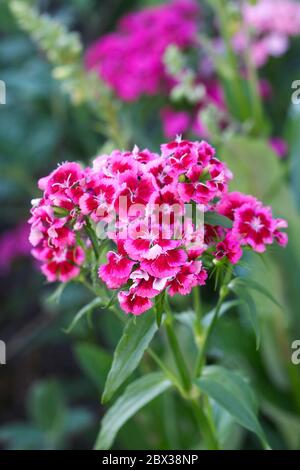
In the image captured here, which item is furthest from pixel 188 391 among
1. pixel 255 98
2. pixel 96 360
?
pixel 255 98

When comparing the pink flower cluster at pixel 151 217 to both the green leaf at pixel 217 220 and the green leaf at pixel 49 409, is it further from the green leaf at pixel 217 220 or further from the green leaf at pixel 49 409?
the green leaf at pixel 49 409

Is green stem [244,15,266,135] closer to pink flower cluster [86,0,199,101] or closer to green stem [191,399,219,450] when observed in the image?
pink flower cluster [86,0,199,101]

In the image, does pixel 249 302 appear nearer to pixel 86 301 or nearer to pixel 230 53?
pixel 230 53

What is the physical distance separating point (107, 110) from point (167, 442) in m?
0.59

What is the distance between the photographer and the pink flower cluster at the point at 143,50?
159cm

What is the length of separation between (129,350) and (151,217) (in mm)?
132

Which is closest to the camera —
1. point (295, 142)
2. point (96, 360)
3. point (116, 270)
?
point (116, 270)

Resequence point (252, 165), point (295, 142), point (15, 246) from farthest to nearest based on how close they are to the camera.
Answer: point (15, 246), point (295, 142), point (252, 165)

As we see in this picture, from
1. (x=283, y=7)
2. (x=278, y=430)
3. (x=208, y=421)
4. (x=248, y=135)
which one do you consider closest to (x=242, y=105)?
(x=248, y=135)

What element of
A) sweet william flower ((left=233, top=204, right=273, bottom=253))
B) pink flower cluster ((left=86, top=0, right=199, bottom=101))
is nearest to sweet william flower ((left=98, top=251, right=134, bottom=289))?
sweet william flower ((left=233, top=204, right=273, bottom=253))

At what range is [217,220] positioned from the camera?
0.69m

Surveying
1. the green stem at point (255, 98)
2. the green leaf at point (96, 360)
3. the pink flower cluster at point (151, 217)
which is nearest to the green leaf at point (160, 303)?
the pink flower cluster at point (151, 217)

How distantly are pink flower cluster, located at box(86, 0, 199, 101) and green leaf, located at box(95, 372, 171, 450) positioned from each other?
2.88ft

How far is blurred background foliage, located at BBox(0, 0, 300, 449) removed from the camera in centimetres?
130
